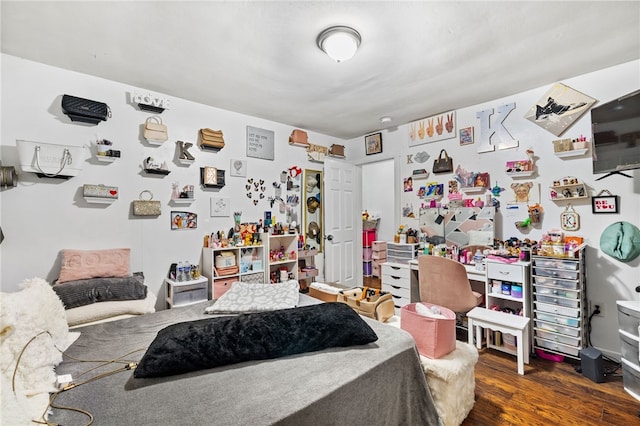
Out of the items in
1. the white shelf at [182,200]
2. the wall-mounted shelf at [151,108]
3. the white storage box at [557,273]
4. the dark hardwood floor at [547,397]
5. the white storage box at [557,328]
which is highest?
the wall-mounted shelf at [151,108]

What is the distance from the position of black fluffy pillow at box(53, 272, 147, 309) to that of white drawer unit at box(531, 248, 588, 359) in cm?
343

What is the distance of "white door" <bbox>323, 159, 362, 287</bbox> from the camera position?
430cm

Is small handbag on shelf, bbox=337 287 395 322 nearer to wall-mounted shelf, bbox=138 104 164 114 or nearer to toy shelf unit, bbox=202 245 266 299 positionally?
toy shelf unit, bbox=202 245 266 299

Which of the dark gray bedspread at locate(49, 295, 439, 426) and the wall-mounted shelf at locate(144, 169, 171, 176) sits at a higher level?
the wall-mounted shelf at locate(144, 169, 171, 176)

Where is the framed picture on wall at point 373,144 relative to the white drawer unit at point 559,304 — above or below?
above

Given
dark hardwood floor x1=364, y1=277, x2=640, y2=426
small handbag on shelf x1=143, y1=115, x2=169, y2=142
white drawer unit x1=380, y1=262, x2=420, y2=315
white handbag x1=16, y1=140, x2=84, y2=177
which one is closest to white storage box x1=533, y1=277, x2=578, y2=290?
dark hardwood floor x1=364, y1=277, x2=640, y2=426

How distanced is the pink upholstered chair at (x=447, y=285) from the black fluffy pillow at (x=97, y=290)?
8.53 feet

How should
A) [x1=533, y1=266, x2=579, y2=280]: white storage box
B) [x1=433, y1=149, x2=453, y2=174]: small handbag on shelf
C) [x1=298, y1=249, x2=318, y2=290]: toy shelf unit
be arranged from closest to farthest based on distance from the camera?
[x1=533, y1=266, x2=579, y2=280]: white storage box
[x1=433, y1=149, x2=453, y2=174]: small handbag on shelf
[x1=298, y1=249, x2=318, y2=290]: toy shelf unit

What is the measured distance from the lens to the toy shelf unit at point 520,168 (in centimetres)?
287

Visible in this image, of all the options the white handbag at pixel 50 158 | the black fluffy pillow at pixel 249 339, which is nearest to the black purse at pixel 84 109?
the white handbag at pixel 50 158

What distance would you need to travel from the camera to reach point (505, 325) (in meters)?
2.33

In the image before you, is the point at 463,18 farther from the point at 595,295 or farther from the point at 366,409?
the point at 595,295

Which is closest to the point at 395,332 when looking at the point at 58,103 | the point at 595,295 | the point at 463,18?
the point at 463,18

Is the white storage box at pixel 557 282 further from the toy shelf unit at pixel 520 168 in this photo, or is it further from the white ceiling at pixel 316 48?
the white ceiling at pixel 316 48
